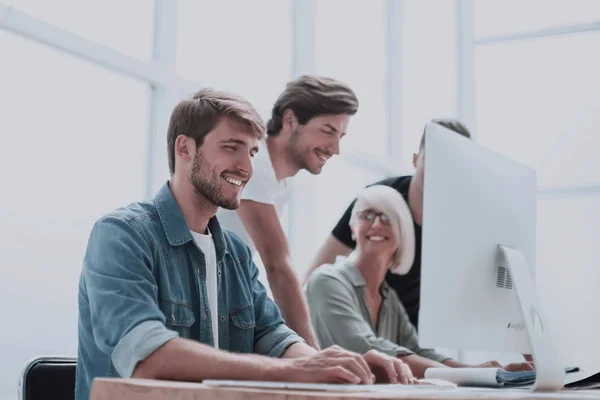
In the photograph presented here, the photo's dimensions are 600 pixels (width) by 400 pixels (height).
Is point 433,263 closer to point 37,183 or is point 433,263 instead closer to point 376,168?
point 37,183

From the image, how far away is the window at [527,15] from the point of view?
17.3 ft

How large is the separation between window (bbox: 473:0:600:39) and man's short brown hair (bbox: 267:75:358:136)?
2.97 m

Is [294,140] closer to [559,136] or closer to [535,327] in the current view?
[535,327]

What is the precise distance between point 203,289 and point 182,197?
221 mm

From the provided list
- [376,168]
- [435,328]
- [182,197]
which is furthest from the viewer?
[376,168]

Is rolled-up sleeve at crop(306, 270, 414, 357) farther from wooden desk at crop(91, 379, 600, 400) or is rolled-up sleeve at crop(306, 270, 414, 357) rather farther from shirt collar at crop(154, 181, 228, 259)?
wooden desk at crop(91, 379, 600, 400)

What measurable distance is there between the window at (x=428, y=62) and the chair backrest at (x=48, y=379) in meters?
4.01

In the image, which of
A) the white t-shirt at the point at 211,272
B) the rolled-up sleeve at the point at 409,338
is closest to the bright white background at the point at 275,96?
the white t-shirt at the point at 211,272

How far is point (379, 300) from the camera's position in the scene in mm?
2891

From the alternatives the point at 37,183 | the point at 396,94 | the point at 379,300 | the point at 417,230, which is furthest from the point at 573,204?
the point at 37,183

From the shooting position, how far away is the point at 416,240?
339 cm

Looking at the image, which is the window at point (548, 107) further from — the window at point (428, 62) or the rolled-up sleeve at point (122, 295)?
the rolled-up sleeve at point (122, 295)

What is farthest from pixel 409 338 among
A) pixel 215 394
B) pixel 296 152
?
pixel 215 394

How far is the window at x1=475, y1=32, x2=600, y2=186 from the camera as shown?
5188 mm
